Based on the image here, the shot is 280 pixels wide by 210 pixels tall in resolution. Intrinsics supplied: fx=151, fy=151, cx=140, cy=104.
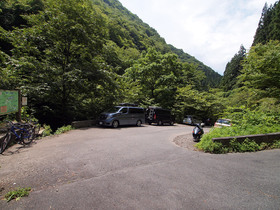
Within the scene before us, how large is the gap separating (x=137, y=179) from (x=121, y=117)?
982cm

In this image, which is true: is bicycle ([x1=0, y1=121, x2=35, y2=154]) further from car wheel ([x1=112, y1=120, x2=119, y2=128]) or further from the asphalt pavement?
car wheel ([x1=112, y1=120, x2=119, y2=128])

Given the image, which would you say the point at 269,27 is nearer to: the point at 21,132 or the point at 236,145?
the point at 236,145

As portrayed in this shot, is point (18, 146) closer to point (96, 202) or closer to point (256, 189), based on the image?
point (96, 202)

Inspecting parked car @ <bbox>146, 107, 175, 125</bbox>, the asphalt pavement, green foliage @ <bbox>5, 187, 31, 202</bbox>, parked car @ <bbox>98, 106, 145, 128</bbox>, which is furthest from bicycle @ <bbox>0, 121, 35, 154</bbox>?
parked car @ <bbox>146, 107, 175, 125</bbox>

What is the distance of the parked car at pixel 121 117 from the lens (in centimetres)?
1240

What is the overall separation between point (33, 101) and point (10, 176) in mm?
10503

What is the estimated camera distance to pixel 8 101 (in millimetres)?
6555

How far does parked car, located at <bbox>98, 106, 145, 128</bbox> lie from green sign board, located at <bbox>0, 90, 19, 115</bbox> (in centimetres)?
614

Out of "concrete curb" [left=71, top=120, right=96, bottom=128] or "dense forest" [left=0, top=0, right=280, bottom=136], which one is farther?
"concrete curb" [left=71, top=120, right=96, bottom=128]

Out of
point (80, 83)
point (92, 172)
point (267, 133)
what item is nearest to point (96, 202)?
point (92, 172)

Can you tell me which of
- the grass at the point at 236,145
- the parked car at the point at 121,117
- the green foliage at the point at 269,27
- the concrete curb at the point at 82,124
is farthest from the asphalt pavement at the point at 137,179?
the green foliage at the point at 269,27

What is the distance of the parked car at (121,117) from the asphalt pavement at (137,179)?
6597 millimetres

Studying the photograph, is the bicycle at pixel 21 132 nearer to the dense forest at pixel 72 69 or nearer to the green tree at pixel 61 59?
the dense forest at pixel 72 69

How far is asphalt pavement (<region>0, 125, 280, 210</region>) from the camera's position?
2.79 m
